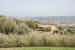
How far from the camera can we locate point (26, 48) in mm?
1190

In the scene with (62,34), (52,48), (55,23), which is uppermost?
(55,23)

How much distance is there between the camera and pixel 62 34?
1212mm

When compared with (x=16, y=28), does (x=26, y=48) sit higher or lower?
lower

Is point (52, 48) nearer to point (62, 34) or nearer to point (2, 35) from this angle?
point (62, 34)
